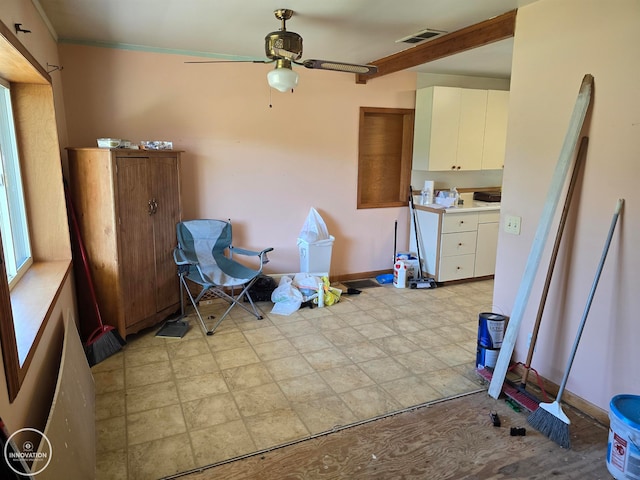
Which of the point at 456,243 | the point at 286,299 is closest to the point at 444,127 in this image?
the point at 456,243

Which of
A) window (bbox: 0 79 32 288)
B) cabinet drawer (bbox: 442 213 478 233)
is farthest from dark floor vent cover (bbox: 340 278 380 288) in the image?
window (bbox: 0 79 32 288)

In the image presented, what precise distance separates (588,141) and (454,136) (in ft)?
8.83

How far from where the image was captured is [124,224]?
10.7 ft

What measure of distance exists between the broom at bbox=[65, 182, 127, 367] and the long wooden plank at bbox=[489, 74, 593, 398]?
2650 mm

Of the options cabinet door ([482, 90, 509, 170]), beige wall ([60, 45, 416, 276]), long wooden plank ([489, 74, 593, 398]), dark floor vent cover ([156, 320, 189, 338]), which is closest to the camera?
long wooden plank ([489, 74, 593, 398])

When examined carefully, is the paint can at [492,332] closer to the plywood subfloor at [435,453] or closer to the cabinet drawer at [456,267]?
the plywood subfloor at [435,453]

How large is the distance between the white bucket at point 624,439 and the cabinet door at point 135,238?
3.16 m

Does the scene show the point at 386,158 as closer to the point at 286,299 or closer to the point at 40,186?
the point at 286,299

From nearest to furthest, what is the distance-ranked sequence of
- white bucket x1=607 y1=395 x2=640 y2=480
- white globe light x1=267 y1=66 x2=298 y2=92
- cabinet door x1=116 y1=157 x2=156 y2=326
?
white bucket x1=607 y1=395 x2=640 y2=480 < white globe light x1=267 y1=66 x2=298 y2=92 < cabinet door x1=116 y1=157 x2=156 y2=326

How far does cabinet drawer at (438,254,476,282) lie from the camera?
4875 mm

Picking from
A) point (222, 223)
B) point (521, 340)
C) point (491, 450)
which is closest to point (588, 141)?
point (521, 340)

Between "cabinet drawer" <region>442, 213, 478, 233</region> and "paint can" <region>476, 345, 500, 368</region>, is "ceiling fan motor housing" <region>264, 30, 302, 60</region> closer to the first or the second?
"paint can" <region>476, 345, 500, 368</region>

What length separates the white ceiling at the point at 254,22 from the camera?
8.88 ft

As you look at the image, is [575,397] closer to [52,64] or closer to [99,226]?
Answer: [99,226]
